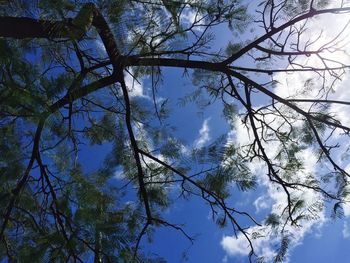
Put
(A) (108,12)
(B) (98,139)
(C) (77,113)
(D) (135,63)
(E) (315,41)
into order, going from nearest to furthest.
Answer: (A) (108,12) < (D) (135,63) < (E) (315,41) < (C) (77,113) < (B) (98,139)

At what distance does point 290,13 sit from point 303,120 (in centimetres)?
60

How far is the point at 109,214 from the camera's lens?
232 cm

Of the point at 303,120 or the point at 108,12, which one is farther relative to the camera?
the point at 303,120

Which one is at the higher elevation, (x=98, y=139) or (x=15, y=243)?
(x=98, y=139)

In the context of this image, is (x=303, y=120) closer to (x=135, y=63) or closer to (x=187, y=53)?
(x=187, y=53)

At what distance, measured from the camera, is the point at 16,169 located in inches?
98.4

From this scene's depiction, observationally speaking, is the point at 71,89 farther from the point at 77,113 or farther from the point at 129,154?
the point at 129,154

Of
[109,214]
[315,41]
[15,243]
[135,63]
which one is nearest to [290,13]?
[315,41]

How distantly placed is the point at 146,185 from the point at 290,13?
118 cm

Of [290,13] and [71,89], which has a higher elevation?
[290,13]

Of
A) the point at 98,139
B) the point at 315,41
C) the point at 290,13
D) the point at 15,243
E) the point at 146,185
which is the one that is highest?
the point at 290,13

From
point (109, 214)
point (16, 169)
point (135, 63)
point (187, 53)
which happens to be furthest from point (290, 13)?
point (16, 169)

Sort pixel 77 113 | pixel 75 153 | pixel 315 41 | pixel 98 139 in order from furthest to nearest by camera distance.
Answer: pixel 98 139 < pixel 75 153 < pixel 77 113 < pixel 315 41

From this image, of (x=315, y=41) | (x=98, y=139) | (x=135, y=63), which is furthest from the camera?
(x=98, y=139)
